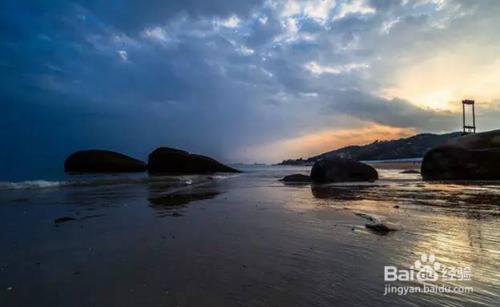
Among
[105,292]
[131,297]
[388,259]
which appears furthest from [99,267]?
[388,259]

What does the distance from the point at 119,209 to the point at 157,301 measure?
6726 millimetres

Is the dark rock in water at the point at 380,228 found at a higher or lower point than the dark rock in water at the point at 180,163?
lower

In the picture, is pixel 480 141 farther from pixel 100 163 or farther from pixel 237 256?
pixel 100 163

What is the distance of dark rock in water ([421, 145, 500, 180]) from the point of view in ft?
69.4

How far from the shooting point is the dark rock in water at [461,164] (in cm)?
2116

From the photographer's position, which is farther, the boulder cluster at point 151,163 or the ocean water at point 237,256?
the boulder cluster at point 151,163

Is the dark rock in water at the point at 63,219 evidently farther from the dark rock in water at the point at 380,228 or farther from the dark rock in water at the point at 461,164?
the dark rock in water at the point at 461,164

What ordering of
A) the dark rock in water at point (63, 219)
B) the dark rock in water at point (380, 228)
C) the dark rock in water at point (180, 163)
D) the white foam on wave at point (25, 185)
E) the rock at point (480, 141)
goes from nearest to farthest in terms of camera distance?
the dark rock in water at point (380, 228) < the dark rock in water at point (63, 219) < the white foam on wave at point (25, 185) < the rock at point (480, 141) < the dark rock in water at point (180, 163)

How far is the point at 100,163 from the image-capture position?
A: 1702 inches

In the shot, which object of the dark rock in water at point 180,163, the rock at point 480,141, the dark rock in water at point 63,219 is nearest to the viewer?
the dark rock in water at point 63,219

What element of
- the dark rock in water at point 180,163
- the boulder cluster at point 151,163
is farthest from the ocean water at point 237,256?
the boulder cluster at point 151,163

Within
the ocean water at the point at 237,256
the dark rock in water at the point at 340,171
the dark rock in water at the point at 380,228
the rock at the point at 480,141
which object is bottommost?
the ocean water at the point at 237,256

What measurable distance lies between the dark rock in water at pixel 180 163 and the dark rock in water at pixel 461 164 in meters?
25.4

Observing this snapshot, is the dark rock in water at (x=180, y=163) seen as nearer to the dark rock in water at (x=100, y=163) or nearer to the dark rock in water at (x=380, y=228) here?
Result: the dark rock in water at (x=100, y=163)
